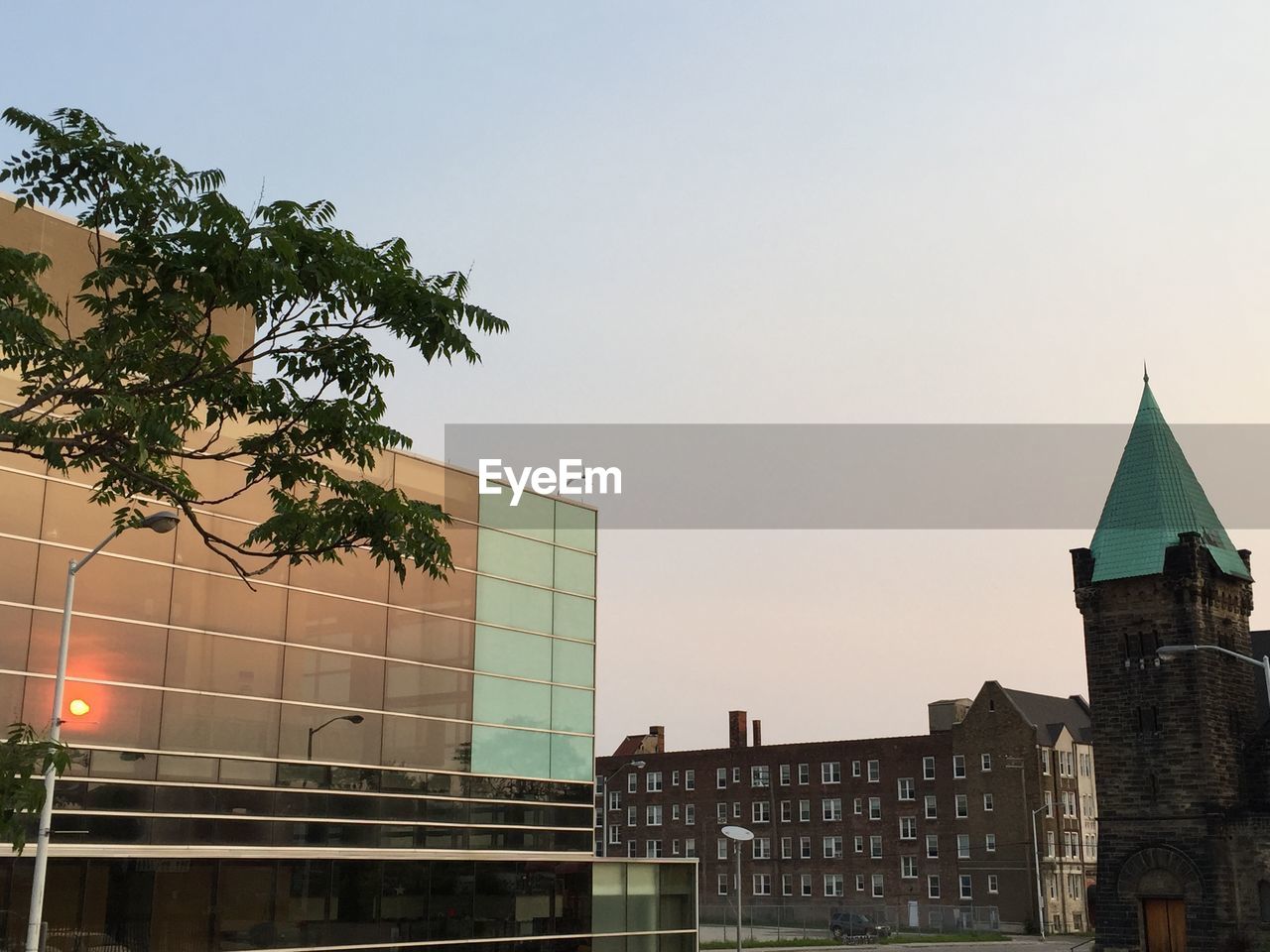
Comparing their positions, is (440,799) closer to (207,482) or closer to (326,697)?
(326,697)

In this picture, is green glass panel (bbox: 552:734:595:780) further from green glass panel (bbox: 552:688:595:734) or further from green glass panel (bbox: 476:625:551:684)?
green glass panel (bbox: 476:625:551:684)

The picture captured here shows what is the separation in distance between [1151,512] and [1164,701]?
31.6 feet

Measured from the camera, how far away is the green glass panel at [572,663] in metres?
40.9

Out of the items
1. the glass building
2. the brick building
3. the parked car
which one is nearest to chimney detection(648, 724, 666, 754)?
the brick building

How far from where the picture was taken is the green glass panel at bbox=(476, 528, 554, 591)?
1554 inches

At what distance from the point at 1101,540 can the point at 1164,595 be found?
4600 millimetres

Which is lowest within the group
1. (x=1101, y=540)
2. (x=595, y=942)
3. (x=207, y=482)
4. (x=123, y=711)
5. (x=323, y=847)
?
(x=595, y=942)

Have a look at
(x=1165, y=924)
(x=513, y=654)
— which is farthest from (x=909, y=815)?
(x=513, y=654)

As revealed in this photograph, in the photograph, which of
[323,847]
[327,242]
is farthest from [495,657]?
[327,242]

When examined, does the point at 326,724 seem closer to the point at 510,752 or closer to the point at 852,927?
the point at 510,752

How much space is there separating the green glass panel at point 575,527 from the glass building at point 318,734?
9cm

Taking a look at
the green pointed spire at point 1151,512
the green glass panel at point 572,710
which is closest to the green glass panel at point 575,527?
the green glass panel at point 572,710

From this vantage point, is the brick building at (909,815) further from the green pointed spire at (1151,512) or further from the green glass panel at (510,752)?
the green glass panel at (510,752)

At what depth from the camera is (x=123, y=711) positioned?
29969 millimetres
